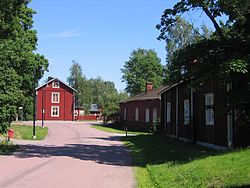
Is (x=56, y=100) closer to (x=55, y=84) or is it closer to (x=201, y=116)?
(x=55, y=84)

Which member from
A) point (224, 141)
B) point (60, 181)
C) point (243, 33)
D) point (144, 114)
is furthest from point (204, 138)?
point (144, 114)

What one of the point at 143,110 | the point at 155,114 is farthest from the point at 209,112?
the point at 143,110

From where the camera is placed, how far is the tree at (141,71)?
302 feet

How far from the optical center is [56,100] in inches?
3214

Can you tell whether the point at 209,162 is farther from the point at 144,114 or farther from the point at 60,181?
the point at 144,114

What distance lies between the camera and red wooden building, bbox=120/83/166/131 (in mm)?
44644

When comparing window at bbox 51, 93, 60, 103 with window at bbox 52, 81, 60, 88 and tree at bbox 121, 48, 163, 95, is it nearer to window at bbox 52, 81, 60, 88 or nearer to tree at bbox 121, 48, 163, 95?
window at bbox 52, 81, 60, 88

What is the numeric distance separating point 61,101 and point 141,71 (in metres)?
22.0

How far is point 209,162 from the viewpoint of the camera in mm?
12859

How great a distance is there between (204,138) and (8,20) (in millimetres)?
13343

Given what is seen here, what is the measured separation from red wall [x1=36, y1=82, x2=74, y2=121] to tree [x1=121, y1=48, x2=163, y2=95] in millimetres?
15744

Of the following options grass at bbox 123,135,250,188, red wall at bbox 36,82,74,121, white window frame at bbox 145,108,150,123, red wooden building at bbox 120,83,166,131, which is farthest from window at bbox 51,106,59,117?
grass at bbox 123,135,250,188

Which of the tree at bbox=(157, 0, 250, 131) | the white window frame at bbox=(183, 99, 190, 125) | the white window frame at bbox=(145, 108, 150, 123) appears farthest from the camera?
the white window frame at bbox=(145, 108, 150, 123)

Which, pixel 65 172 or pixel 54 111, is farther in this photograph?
pixel 54 111
